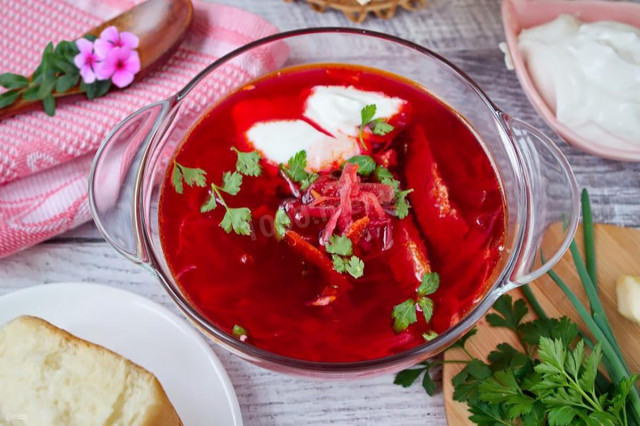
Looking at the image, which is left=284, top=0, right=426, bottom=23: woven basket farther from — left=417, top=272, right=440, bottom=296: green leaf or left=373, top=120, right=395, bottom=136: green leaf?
left=417, top=272, right=440, bottom=296: green leaf

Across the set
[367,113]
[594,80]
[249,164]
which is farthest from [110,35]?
[594,80]

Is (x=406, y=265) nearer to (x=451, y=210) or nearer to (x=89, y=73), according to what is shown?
(x=451, y=210)

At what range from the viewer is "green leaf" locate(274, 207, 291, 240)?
1327 mm

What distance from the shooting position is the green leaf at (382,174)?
4.46 ft

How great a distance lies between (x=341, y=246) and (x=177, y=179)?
37 cm

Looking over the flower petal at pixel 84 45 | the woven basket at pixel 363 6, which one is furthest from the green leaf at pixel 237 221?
the woven basket at pixel 363 6

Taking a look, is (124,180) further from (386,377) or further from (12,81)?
(386,377)

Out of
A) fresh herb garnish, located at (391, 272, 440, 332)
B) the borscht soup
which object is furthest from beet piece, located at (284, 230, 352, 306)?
fresh herb garnish, located at (391, 272, 440, 332)

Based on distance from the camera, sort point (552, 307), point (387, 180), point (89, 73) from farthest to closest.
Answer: point (89, 73), point (552, 307), point (387, 180)

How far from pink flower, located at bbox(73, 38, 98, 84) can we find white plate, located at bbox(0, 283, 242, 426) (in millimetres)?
515

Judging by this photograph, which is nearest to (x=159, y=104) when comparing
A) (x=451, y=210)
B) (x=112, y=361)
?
(x=112, y=361)

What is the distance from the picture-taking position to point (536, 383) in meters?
1.39

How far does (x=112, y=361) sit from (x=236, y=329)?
0.94ft

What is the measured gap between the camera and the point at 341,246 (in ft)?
4.20
